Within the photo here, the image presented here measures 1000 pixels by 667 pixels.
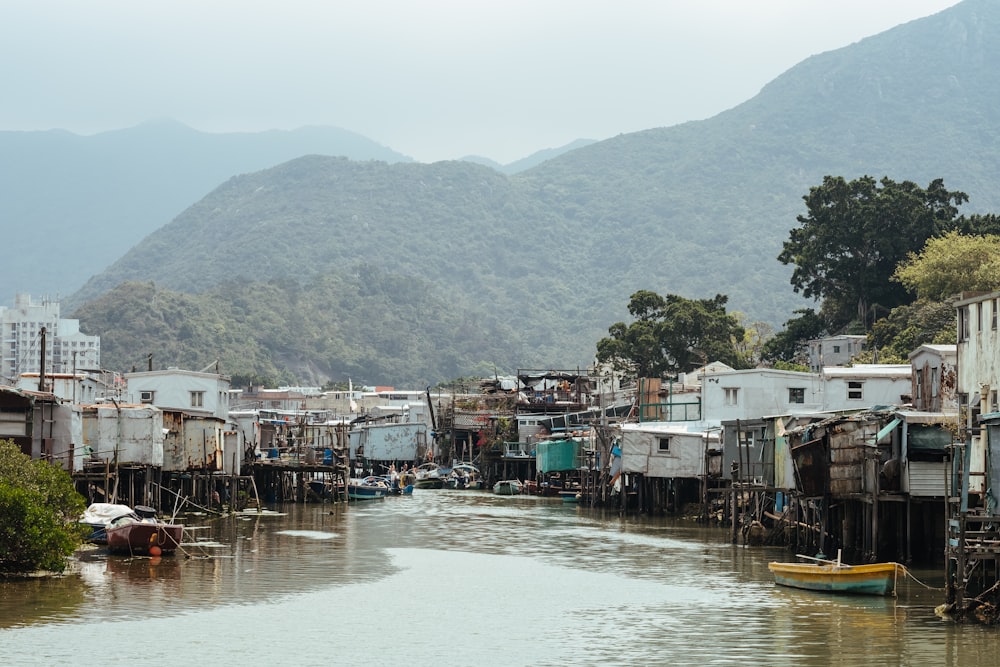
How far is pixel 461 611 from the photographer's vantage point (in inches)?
1641

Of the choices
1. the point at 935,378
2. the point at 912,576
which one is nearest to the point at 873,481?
the point at 912,576

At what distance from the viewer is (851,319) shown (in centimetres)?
12369

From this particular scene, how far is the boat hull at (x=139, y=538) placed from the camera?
167 ft

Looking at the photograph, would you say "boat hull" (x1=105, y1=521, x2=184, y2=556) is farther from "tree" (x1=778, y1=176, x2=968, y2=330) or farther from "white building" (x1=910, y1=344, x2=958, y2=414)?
"tree" (x1=778, y1=176, x2=968, y2=330)

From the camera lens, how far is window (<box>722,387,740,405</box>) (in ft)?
263

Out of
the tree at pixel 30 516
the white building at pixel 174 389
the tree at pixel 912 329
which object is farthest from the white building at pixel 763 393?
the tree at pixel 30 516

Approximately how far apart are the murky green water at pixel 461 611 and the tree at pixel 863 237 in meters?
62.2

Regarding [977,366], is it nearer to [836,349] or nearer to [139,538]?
[139,538]

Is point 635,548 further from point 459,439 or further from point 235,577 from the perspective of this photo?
point 459,439

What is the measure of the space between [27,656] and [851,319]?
101 m

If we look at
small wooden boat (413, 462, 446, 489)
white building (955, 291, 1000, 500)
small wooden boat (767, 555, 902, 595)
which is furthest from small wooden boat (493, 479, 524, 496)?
small wooden boat (767, 555, 902, 595)

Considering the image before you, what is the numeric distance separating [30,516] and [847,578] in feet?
77.7

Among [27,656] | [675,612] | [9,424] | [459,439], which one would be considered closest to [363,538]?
[9,424]

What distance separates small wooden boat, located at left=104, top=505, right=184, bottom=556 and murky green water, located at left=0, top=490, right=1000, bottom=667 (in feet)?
2.72
